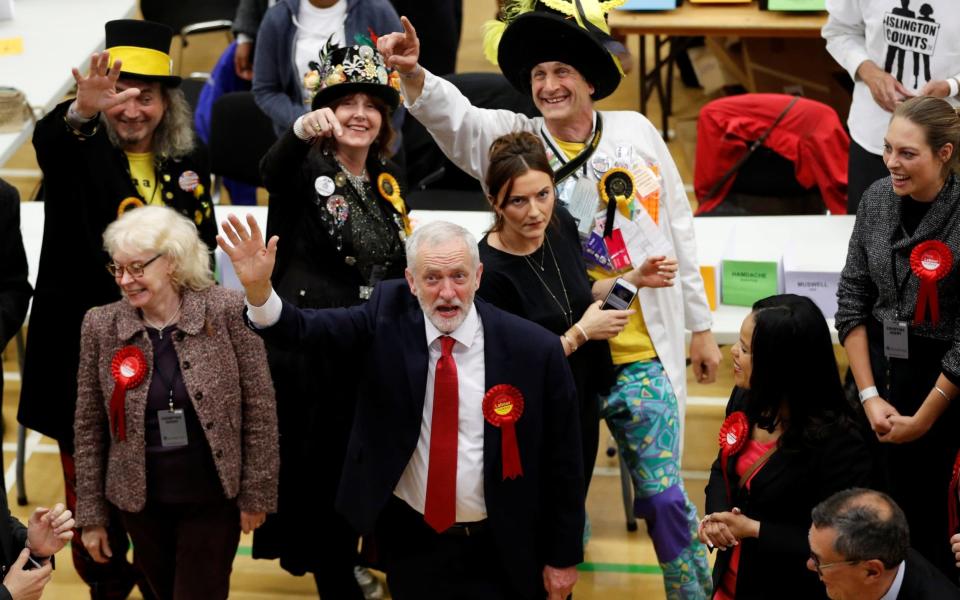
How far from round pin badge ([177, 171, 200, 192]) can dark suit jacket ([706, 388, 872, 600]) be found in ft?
6.80

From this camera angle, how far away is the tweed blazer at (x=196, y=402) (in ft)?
13.9

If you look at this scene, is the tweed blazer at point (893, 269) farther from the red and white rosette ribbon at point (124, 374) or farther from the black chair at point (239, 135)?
the black chair at point (239, 135)

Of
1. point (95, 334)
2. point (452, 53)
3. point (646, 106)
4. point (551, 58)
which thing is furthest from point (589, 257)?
point (646, 106)

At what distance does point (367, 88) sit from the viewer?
15.0 ft

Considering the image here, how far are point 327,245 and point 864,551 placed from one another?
1.93 m

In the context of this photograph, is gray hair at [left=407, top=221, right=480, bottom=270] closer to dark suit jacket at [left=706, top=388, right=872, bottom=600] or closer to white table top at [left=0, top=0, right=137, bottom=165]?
dark suit jacket at [left=706, top=388, right=872, bottom=600]

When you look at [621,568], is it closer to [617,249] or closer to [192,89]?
[617,249]

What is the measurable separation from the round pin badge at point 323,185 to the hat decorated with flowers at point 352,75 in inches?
10.8

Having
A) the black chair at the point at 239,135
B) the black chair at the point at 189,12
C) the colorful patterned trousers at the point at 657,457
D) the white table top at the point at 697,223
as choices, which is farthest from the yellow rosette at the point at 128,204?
the black chair at the point at 189,12

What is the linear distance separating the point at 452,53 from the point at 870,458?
4387mm

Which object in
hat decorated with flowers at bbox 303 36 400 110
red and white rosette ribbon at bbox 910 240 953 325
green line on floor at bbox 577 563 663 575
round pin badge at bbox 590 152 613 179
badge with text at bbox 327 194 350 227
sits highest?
hat decorated with flowers at bbox 303 36 400 110

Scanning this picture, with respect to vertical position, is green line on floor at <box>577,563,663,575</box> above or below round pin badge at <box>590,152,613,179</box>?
below

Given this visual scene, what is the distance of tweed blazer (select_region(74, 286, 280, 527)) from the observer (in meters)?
4.23

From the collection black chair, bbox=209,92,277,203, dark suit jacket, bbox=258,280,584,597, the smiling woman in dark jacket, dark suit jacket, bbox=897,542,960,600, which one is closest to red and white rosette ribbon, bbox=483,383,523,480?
dark suit jacket, bbox=258,280,584,597
